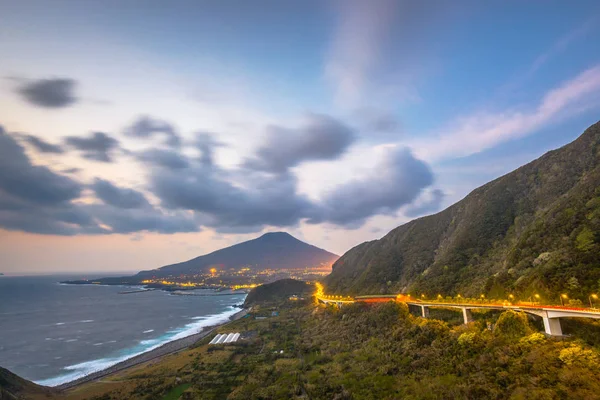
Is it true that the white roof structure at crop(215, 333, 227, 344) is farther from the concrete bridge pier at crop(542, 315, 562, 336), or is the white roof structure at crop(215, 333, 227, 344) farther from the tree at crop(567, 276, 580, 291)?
the tree at crop(567, 276, 580, 291)

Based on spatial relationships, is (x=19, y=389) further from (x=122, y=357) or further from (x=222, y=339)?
(x=222, y=339)

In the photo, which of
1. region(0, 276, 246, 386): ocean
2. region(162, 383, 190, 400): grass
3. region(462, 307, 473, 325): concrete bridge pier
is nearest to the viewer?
region(162, 383, 190, 400): grass

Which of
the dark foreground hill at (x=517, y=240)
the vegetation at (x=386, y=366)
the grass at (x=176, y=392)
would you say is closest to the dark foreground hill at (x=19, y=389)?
the vegetation at (x=386, y=366)

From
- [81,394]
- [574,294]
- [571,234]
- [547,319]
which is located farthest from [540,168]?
[81,394]

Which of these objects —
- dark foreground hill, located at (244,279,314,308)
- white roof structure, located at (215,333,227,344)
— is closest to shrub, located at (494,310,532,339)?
white roof structure, located at (215,333,227,344)

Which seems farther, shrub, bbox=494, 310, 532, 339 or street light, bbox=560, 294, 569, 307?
street light, bbox=560, 294, 569, 307

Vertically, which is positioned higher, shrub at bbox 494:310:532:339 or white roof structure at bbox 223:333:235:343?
shrub at bbox 494:310:532:339
